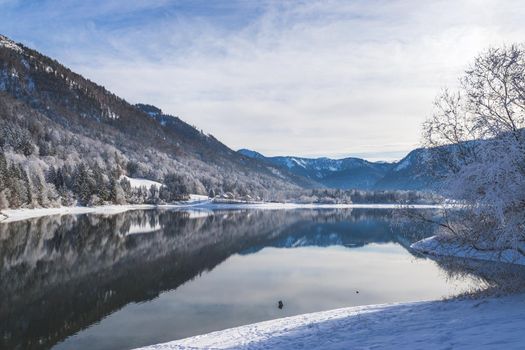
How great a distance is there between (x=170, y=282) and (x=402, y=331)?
27514 millimetres

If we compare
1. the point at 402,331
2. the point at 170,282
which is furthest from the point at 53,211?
the point at 402,331

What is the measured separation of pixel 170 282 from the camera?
4031 centimetres

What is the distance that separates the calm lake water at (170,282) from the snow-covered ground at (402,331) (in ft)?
16.7

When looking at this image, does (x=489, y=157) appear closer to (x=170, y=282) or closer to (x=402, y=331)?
(x=402, y=331)

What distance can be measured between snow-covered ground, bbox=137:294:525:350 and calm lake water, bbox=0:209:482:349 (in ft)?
16.7

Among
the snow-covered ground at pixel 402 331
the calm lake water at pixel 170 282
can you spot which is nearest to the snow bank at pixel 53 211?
the calm lake water at pixel 170 282

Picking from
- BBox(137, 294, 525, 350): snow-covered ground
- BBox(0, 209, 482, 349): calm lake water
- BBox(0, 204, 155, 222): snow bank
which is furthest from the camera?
BBox(0, 204, 155, 222): snow bank

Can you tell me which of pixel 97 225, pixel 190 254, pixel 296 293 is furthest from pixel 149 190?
pixel 296 293

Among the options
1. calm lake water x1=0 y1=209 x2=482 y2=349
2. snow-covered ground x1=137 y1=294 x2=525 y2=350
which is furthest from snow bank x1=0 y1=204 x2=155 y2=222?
snow-covered ground x1=137 y1=294 x2=525 y2=350

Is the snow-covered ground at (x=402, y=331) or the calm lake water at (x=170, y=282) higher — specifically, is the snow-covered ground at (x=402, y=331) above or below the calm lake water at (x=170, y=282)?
above

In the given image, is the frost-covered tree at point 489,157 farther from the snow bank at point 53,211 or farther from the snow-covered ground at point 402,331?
the snow bank at point 53,211

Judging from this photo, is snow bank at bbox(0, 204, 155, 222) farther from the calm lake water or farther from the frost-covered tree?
the frost-covered tree

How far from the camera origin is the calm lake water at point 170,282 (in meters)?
26.1

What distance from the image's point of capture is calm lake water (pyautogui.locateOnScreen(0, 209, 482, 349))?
85.5ft
